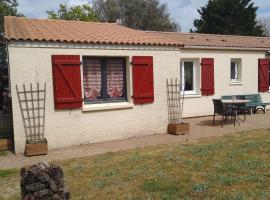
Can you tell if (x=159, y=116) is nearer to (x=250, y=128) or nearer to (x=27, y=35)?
(x=250, y=128)

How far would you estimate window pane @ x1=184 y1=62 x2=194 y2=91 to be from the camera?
1527cm

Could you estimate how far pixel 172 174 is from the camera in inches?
263

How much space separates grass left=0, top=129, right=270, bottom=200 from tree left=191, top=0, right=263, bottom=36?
27535mm

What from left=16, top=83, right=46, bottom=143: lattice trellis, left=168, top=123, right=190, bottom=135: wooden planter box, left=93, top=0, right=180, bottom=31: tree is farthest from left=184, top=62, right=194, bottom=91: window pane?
left=93, top=0, right=180, bottom=31: tree

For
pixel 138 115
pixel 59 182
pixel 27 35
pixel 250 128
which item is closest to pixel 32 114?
pixel 27 35

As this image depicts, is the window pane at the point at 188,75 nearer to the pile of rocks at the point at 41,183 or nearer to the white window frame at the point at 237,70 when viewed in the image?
the white window frame at the point at 237,70

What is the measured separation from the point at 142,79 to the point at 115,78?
0.84 m

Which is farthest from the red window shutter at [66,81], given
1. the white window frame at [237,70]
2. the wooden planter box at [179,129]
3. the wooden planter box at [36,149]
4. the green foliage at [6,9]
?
the green foliage at [6,9]

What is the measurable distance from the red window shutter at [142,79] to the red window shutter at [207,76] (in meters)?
4.61

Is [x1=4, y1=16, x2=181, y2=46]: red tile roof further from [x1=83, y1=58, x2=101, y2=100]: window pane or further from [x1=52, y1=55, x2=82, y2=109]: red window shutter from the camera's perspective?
[x1=83, y1=58, x2=101, y2=100]: window pane

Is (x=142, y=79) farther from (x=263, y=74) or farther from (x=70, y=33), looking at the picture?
(x=263, y=74)

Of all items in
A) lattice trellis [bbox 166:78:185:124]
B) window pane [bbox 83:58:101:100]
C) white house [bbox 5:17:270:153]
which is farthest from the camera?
lattice trellis [bbox 166:78:185:124]

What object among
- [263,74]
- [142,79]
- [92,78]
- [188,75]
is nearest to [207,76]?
[188,75]

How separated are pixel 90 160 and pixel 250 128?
6.26 metres
